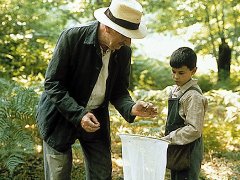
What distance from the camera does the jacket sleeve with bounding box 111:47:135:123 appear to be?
2750 millimetres

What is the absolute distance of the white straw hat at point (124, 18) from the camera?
7.76ft

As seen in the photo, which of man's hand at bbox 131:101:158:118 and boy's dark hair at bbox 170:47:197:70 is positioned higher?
boy's dark hair at bbox 170:47:197:70

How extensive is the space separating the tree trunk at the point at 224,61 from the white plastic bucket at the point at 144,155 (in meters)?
6.78

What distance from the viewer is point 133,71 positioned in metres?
9.76

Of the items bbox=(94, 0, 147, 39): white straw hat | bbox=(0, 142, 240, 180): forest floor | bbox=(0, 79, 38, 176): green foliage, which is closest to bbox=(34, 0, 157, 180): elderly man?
bbox=(94, 0, 147, 39): white straw hat

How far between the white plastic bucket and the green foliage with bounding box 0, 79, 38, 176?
137 cm

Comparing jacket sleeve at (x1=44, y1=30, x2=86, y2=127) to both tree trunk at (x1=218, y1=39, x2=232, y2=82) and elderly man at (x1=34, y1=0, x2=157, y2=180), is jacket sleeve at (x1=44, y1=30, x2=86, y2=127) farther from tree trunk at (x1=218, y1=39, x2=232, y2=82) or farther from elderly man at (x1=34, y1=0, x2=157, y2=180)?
tree trunk at (x1=218, y1=39, x2=232, y2=82)

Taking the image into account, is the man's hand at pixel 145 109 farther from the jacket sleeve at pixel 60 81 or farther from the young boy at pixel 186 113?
the jacket sleeve at pixel 60 81

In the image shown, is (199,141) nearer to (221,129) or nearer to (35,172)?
(35,172)

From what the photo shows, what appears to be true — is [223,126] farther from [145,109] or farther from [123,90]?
[145,109]

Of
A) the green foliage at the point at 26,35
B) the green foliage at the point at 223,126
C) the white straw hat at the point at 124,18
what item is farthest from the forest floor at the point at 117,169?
the green foliage at the point at 26,35

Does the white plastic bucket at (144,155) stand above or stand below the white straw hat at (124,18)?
below

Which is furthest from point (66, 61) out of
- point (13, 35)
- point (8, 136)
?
point (13, 35)

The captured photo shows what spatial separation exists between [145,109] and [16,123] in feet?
5.47
